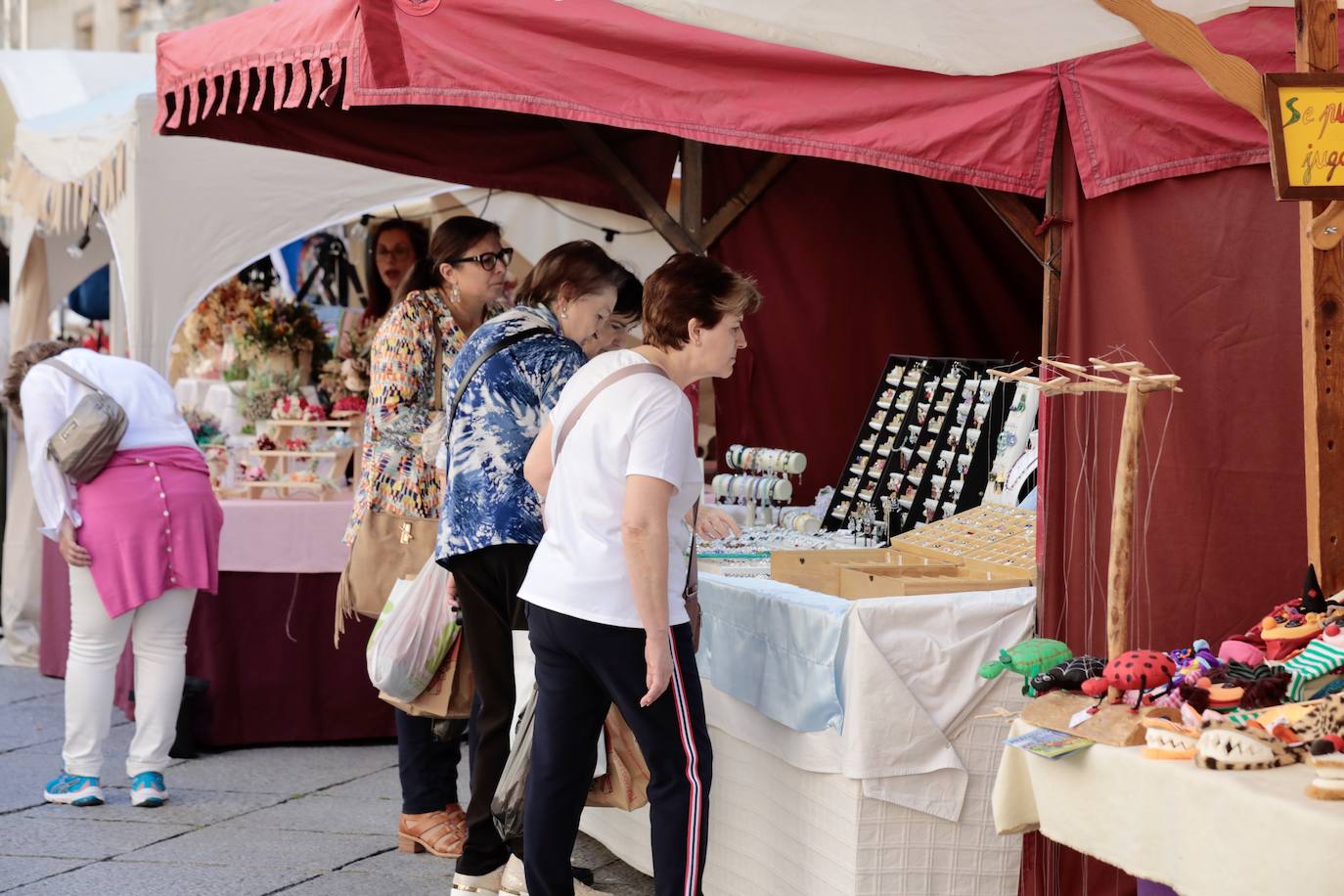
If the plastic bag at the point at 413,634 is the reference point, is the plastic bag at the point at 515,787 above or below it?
below

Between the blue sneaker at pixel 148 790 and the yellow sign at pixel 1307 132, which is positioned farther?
the blue sneaker at pixel 148 790

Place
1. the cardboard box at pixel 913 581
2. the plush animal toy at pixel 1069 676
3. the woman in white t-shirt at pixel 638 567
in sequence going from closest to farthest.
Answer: the plush animal toy at pixel 1069 676 < the woman in white t-shirt at pixel 638 567 < the cardboard box at pixel 913 581

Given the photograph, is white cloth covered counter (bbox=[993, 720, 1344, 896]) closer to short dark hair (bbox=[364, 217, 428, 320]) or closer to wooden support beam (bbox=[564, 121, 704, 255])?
wooden support beam (bbox=[564, 121, 704, 255])

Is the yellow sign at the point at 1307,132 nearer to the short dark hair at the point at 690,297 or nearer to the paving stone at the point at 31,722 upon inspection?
the short dark hair at the point at 690,297

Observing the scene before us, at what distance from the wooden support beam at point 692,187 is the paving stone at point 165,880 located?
2338 millimetres

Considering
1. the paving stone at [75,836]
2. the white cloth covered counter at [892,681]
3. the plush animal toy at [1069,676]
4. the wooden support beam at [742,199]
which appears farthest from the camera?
the wooden support beam at [742,199]

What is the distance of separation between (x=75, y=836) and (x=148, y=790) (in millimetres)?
326

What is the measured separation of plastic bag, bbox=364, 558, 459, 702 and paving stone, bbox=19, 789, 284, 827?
1087mm

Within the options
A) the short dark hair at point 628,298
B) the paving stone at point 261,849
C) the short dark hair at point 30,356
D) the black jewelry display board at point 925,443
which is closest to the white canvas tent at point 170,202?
the short dark hair at point 30,356

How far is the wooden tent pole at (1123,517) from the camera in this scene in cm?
253

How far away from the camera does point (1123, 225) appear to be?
9.90 feet

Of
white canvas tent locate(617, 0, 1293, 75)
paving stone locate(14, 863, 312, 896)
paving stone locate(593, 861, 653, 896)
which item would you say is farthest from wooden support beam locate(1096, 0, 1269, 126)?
paving stone locate(14, 863, 312, 896)

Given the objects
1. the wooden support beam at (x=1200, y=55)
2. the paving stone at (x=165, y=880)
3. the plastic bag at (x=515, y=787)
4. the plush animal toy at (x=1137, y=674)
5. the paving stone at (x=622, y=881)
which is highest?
the wooden support beam at (x=1200, y=55)

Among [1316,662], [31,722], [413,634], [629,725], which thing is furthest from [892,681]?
[31,722]
